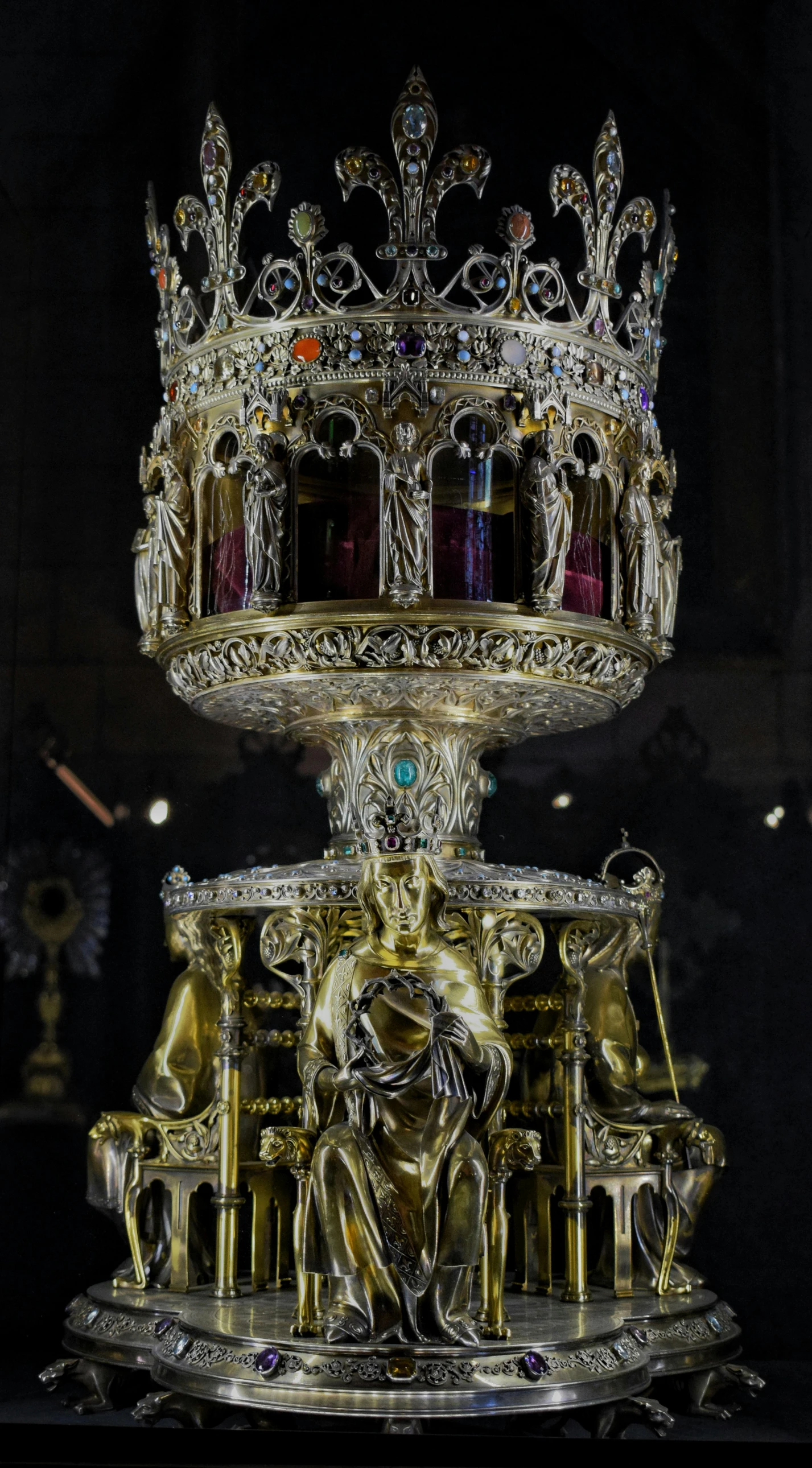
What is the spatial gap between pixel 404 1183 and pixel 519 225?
8.94 ft

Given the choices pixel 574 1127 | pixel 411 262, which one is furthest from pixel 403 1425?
pixel 411 262

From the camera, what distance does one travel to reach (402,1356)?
4188 mm

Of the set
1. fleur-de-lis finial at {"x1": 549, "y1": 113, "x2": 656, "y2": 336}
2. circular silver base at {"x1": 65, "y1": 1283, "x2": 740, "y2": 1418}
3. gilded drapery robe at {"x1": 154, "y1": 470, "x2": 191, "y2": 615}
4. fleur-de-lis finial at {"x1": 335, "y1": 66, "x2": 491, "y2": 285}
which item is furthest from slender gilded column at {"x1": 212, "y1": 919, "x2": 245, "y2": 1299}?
fleur-de-lis finial at {"x1": 549, "y1": 113, "x2": 656, "y2": 336}

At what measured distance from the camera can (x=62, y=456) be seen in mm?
5480

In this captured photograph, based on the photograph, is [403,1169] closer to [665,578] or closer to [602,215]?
[665,578]

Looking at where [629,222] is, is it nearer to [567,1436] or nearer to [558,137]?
[558,137]

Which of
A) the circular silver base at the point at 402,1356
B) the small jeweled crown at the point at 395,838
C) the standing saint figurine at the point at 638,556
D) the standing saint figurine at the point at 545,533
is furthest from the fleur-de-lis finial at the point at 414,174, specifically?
the circular silver base at the point at 402,1356

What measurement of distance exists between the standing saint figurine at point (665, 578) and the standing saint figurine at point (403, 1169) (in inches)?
55.1

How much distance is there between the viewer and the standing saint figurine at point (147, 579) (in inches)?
205

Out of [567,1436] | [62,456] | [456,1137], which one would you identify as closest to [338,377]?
[62,456]

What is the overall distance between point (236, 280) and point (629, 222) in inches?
48.8

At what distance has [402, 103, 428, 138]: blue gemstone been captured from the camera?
16.1ft

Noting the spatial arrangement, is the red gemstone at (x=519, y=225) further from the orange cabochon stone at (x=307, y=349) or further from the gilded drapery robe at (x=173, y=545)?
the gilded drapery robe at (x=173, y=545)

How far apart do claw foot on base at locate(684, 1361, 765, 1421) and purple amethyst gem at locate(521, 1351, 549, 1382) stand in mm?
815
